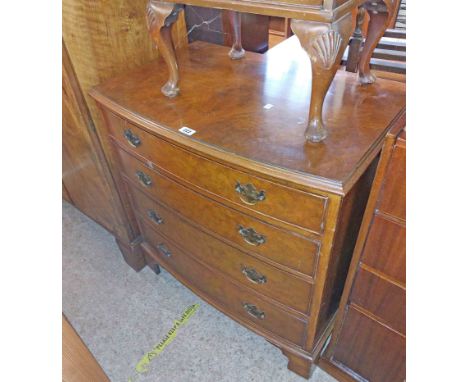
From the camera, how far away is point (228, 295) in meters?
1.29

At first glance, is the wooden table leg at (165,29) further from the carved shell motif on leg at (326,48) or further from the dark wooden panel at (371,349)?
the dark wooden panel at (371,349)

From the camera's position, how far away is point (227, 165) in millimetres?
856

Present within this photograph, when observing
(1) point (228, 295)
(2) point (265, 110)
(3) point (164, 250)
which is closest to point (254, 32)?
(2) point (265, 110)

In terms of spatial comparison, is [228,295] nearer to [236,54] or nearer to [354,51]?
A: [236,54]

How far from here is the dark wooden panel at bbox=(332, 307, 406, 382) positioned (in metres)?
1.01

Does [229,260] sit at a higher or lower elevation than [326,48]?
lower

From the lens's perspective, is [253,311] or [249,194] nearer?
[249,194]

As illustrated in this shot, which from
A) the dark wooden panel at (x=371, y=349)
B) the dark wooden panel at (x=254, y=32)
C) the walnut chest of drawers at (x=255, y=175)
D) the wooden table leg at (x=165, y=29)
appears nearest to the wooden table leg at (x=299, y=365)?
the walnut chest of drawers at (x=255, y=175)

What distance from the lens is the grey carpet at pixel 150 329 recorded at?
54.3 inches

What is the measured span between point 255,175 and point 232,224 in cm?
23

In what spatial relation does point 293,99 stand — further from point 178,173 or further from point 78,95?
point 78,95

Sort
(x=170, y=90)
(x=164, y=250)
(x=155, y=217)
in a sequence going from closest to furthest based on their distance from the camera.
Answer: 1. (x=170, y=90)
2. (x=155, y=217)
3. (x=164, y=250)

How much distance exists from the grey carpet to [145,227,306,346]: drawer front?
223 mm
